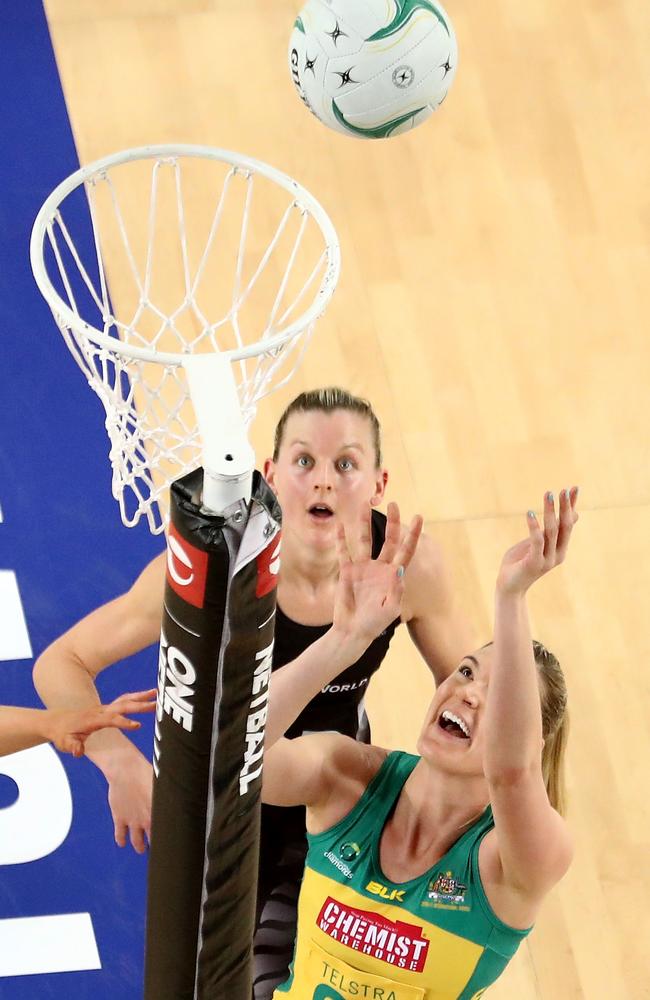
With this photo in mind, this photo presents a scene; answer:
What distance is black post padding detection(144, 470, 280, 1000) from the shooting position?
226 centimetres

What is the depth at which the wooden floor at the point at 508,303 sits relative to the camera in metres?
5.36

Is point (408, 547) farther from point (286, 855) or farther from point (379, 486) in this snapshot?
point (286, 855)

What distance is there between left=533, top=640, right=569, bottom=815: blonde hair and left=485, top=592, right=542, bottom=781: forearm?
0.80ft

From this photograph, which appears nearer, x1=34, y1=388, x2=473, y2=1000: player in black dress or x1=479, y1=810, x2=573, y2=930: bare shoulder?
x1=479, y1=810, x2=573, y2=930: bare shoulder

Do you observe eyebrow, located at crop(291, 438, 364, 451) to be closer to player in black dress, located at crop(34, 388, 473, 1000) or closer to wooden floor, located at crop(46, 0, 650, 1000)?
player in black dress, located at crop(34, 388, 473, 1000)

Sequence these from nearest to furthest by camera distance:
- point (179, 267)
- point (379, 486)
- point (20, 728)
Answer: point (20, 728), point (379, 486), point (179, 267)

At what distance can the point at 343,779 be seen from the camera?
3662 mm

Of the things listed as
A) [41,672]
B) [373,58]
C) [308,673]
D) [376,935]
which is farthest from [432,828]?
[373,58]

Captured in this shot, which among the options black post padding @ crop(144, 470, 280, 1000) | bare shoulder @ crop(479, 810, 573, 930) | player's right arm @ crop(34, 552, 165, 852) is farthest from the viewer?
player's right arm @ crop(34, 552, 165, 852)

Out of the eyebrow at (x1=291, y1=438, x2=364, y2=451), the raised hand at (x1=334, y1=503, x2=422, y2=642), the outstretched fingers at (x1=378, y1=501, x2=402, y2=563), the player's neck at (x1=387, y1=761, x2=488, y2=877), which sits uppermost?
the eyebrow at (x1=291, y1=438, x2=364, y2=451)

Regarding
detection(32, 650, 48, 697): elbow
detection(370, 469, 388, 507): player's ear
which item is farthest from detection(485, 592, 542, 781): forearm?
detection(32, 650, 48, 697): elbow

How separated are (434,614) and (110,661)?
2.96ft

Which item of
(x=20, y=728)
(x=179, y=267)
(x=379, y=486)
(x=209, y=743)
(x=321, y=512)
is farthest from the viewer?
(x=179, y=267)

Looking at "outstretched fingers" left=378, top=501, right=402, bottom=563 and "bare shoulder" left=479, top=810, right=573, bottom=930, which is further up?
"outstretched fingers" left=378, top=501, right=402, bottom=563
